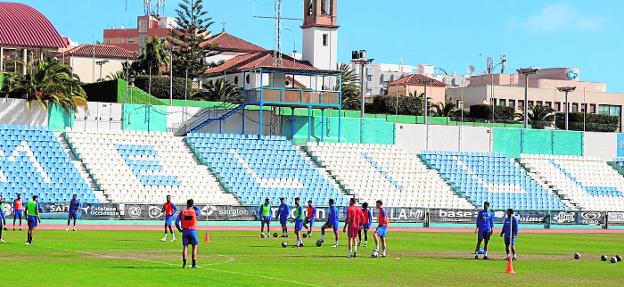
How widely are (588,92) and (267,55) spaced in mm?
44273

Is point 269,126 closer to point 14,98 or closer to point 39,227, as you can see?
point 14,98

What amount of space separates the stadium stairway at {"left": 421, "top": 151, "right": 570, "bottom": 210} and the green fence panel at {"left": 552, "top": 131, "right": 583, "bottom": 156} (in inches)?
330

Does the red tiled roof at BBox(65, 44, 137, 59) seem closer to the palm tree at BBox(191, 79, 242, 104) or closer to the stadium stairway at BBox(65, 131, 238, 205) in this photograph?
the palm tree at BBox(191, 79, 242, 104)

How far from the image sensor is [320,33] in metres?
104

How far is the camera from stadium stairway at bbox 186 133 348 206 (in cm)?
7062

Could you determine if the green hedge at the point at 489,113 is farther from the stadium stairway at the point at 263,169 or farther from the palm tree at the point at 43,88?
the palm tree at the point at 43,88

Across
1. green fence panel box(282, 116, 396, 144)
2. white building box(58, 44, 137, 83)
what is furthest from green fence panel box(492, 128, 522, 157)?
white building box(58, 44, 137, 83)

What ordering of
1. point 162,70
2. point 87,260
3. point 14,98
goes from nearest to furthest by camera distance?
point 87,260, point 14,98, point 162,70

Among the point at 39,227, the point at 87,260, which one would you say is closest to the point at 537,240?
the point at 39,227

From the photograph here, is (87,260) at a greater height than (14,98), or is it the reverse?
(14,98)

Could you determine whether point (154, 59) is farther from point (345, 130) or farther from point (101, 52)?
point (345, 130)

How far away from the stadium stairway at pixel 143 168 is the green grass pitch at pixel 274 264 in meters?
16.6

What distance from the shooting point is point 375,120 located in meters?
85.1

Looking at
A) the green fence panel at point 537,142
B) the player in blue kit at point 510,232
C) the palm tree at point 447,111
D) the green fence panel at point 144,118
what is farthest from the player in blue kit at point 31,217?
the palm tree at point 447,111
